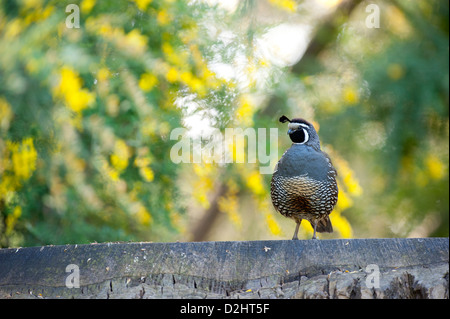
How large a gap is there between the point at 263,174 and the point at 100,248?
209cm

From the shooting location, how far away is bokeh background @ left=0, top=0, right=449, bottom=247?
346cm

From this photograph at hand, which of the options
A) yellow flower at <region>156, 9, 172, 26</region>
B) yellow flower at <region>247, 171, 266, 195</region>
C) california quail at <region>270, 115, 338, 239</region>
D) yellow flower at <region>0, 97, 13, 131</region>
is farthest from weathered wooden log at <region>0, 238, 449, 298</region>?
yellow flower at <region>156, 9, 172, 26</region>

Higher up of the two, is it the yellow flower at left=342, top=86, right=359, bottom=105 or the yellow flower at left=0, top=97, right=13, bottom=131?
the yellow flower at left=342, top=86, right=359, bottom=105

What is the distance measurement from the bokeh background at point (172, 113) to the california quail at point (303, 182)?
0.75 meters

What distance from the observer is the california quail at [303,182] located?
2885mm

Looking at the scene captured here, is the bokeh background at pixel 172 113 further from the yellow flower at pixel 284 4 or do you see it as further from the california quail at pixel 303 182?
the california quail at pixel 303 182

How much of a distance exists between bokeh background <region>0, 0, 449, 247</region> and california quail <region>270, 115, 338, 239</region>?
75cm

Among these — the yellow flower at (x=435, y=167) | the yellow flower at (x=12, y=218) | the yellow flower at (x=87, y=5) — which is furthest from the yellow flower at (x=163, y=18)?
the yellow flower at (x=435, y=167)

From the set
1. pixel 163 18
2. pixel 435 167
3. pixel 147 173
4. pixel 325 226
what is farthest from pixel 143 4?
pixel 435 167

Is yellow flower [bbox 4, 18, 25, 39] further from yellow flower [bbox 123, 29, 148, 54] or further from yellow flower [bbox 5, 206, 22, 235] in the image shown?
yellow flower [bbox 5, 206, 22, 235]
